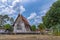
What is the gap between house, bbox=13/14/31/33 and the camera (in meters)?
55.3

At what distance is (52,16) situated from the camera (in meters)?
47.6

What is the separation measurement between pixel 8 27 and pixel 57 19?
11.7 m

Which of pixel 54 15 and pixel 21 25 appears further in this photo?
pixel 21 25

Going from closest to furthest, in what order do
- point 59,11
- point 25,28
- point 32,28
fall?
point 59,11 → point 32,28 → point 25,28

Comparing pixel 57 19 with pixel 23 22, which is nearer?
pixel 57 19

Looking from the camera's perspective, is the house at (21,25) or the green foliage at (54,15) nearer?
the green foliage at (54,15)

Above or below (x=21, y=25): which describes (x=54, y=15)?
above

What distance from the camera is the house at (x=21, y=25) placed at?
55.3 m

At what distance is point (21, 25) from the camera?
5619cm

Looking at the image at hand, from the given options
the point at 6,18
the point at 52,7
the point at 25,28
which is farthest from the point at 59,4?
the point at 6,18

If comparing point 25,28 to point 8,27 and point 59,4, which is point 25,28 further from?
point 59,4

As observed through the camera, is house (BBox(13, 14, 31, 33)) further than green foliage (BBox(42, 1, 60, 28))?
Yes

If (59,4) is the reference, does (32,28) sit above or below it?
below

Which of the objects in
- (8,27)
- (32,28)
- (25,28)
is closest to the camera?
(8,27)
